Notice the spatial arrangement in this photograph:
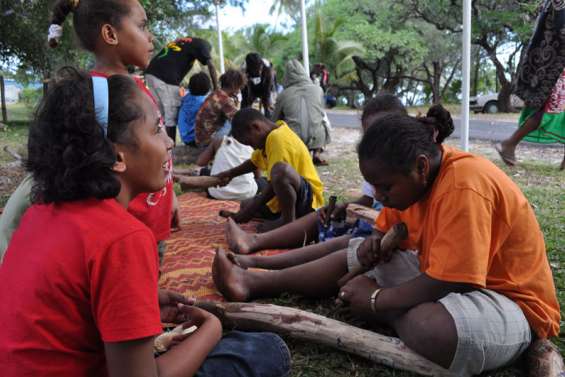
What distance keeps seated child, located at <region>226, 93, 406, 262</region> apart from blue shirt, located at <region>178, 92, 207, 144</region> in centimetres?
406

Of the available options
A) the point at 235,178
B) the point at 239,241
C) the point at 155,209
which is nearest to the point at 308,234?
the point at 239,241

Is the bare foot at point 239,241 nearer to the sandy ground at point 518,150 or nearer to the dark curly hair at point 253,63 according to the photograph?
the sandy ground at point 518,150

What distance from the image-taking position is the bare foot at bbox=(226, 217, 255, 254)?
317 cm

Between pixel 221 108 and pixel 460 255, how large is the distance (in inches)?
197

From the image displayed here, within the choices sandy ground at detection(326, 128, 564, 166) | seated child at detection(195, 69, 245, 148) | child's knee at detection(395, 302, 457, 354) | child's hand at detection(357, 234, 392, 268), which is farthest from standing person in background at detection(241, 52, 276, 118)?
child's knee at detection(395, 302, 457, 354)

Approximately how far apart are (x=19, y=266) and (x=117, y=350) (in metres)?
0.30

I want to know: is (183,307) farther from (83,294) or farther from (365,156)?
(365,156)

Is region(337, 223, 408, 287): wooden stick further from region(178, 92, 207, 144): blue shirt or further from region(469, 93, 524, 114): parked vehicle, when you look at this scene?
region(469, 93, 524, 114): parked vehicle

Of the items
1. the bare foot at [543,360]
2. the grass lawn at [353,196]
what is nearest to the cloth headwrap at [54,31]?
the grass lawn at [353,196]

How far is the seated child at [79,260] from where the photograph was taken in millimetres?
1101

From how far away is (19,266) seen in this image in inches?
45.6

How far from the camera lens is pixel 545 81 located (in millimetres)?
5414

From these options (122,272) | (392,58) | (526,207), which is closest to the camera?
(122,272)

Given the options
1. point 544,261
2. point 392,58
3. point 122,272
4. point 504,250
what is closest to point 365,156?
point 504,250
